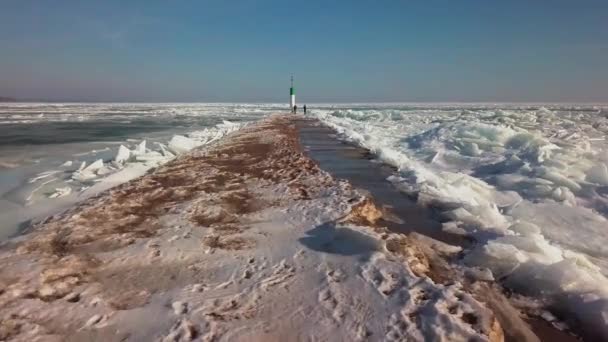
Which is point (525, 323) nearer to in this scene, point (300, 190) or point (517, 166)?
point (300, 190)

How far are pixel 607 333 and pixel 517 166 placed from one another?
7114 millimetres

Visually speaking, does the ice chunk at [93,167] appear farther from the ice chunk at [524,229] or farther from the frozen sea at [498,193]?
the ice chunk at [524,229]

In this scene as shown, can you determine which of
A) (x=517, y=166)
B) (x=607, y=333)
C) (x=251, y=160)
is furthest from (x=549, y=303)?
(x=251, y=160)

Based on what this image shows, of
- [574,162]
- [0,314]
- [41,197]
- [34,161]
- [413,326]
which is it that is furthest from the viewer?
[34,161]

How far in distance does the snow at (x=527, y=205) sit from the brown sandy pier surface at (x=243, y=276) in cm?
47

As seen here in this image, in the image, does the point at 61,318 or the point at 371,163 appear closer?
the point at 61,318

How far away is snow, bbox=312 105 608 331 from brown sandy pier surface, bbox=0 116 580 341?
0.47 m

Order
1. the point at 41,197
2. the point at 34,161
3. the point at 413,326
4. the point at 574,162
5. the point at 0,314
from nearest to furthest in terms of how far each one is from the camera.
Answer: the point at 413,326 < the point at 0,314 < the point at 41,197 < the point at 574,162 < the point at 34,161

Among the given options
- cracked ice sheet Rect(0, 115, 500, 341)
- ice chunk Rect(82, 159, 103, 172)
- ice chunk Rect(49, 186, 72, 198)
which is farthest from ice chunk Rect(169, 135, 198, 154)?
cracked ice sheet Rect(0, 115, 500, 341)

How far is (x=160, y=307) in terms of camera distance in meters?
3.04

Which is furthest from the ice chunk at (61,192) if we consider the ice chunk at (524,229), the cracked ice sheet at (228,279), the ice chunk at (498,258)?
the ice chunk at (524,229)

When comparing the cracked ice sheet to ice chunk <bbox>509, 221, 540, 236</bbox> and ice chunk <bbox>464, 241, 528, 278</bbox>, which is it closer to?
ice chunk <bbox>464, 241, 528, 278</bbox>

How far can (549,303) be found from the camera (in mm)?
3371

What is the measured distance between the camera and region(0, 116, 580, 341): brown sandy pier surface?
2.77 m
